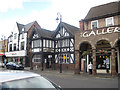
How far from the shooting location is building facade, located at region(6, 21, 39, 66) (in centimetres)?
3497

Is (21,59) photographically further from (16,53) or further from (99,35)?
(99,35)

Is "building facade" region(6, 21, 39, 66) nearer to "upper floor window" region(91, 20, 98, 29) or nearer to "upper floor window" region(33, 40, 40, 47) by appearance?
"upper floor window" region(33, 40, 40, 47)

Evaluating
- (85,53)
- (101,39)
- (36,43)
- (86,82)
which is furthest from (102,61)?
(36,43)

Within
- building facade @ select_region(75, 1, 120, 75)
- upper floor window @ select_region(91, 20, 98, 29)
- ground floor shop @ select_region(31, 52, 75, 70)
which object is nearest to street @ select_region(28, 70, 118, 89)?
building facade @ select_region(75, 1, 120, 75)

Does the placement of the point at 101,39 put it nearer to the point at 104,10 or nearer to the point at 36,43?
the point at 104,10

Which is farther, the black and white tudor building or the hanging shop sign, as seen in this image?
the black and white tudor building

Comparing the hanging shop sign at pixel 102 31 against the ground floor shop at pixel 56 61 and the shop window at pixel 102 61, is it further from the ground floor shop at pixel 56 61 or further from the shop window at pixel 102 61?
the ground floor shop at pixel 56 61

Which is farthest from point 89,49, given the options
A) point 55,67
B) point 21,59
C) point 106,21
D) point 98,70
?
point 21,59

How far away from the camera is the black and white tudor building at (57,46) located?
25.1m

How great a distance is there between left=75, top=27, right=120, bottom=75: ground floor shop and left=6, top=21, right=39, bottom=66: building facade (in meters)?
18.1

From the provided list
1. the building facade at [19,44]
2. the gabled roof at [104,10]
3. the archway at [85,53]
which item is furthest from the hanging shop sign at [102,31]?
the building facade at [19,44]

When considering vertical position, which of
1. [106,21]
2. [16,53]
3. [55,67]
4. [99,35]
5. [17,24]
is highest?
[17,24]

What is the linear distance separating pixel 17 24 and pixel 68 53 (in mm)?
20577

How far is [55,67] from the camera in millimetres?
27141
